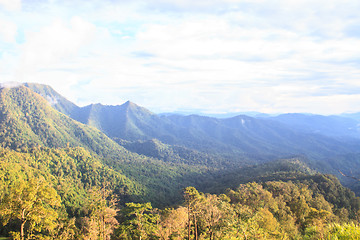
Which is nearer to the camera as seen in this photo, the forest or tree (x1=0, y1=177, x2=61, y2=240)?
tree (x1=0, y1=177, x2=61, y2=240)

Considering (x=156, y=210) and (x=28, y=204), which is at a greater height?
(x=28, y=204)

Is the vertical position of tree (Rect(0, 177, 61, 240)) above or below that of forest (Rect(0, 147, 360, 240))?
above

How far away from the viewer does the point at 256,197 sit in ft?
282

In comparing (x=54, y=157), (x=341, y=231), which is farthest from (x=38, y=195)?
(x=54, y=157)

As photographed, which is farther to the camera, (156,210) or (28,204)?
(156,210)

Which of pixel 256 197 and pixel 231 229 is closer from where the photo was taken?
pixel 231 229

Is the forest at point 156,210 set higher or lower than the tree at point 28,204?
lower

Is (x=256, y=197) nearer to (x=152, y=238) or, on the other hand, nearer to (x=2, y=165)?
(x=152, y=238)

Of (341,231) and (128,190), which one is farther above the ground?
(341,231)

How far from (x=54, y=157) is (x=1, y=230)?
138769 millimetres

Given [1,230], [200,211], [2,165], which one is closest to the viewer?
[200,211]

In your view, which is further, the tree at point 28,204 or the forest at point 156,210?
the forest at point 156,210

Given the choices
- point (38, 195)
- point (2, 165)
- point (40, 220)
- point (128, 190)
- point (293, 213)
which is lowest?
point (128, 190)

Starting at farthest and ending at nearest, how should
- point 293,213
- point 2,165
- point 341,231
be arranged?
point 2,165, point 293,213, point 341,231
